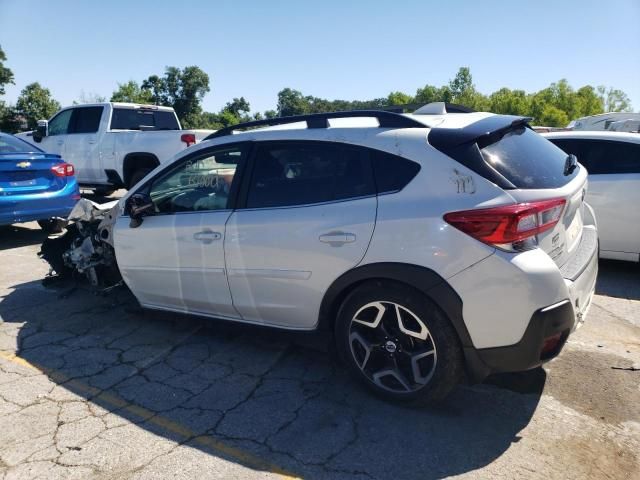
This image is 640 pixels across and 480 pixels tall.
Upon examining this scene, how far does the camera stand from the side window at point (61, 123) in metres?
10.1

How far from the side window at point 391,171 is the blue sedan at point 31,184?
225 inches

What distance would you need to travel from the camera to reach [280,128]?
11.0 feet

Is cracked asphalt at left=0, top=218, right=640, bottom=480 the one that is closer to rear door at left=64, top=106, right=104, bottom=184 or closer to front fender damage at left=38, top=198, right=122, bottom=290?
front fender damage at left=38, top=198, right=122, bottom=290

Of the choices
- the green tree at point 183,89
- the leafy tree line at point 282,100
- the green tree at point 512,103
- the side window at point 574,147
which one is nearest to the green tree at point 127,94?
the leafy tree line at point 282,100

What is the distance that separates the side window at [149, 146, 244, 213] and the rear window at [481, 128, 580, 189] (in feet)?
5.68

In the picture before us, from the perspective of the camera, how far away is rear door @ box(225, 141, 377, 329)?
2.81m

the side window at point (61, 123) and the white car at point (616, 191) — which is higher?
the side window at point (61, 123)

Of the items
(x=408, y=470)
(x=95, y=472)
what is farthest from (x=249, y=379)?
(x=408, y=470)

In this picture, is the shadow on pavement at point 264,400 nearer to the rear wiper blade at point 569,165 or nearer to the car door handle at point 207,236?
the car door handle at point 207,236

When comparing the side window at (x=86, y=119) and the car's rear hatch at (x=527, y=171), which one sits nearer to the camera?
the car's rear hatch at (x=527, y=171)

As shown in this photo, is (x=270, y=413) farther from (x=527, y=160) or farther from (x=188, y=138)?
(x=188, y=138)

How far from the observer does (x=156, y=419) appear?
9.15 ft

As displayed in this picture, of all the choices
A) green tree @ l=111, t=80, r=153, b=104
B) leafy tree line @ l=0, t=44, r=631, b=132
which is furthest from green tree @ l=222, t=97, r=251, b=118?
green tree @ l=111, t=80, r=153, b=104

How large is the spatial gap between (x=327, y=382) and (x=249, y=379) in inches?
21.2
